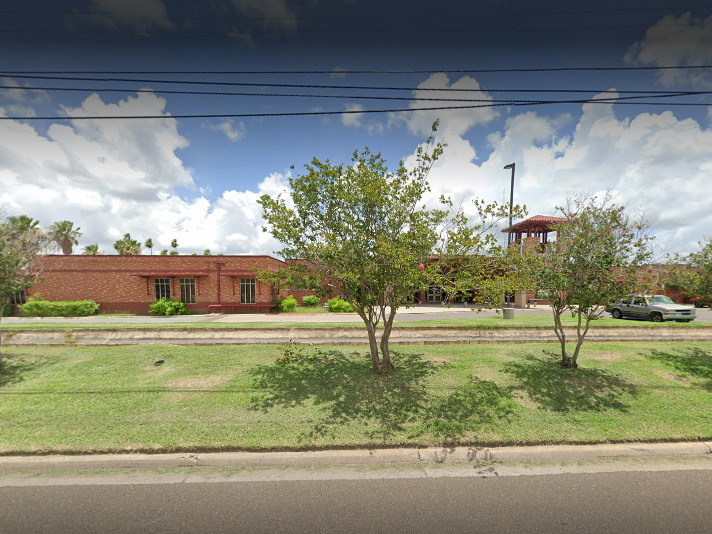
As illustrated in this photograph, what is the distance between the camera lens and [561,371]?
6.46 metres

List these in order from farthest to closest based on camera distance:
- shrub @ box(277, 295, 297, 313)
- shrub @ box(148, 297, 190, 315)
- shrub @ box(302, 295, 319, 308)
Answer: shrub @ box(302, 295, 319, 308)
shrub @ box(277, 295, 297, 313)
shrub @ box(148, 297, 190, 315)

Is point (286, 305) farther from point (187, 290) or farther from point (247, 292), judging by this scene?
point (187, 290)

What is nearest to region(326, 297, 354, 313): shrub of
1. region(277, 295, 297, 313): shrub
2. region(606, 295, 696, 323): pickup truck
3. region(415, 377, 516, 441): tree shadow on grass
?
region(277, 295, 297, 313): shrub

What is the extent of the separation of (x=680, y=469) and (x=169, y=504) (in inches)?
257

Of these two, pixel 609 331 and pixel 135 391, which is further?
pixel 609 331

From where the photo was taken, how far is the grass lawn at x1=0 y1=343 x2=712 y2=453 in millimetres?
4285

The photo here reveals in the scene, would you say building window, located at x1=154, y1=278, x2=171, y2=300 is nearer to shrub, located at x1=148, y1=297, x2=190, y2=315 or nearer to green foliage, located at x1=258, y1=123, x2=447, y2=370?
shrub, located at x1=148, y1=297, x2=190, y2=315

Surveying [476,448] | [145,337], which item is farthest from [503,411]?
[145,337]

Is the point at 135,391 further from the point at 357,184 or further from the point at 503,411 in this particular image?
the point at 503,411

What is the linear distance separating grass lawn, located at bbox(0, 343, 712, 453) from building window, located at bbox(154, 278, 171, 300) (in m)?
14.0

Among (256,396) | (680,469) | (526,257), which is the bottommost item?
(680,469)

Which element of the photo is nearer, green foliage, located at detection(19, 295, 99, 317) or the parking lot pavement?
the parking lot pavement

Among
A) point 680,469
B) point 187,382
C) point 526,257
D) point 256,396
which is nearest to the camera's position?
point 680,469

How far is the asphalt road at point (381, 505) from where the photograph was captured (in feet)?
9.36
